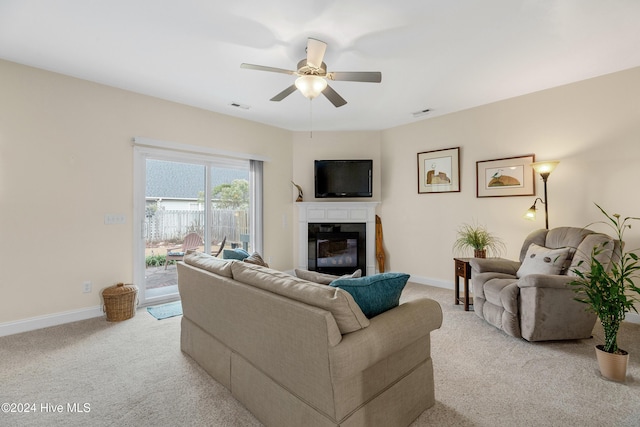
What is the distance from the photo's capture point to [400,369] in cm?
162

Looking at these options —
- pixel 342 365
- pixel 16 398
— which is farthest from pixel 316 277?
pixel 16 398

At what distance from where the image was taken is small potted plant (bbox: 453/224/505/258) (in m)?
3.78

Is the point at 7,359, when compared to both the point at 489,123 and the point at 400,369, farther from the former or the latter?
the point at 489,123

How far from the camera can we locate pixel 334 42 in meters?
2.61

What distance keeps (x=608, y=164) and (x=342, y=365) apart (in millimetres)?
3889

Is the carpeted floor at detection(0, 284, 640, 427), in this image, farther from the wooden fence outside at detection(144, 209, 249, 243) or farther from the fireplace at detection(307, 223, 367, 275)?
the fireplace at detection(307, 223, 367, 275)

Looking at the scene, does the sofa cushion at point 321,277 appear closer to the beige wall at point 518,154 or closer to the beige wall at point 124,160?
the beige wall at point 124,160

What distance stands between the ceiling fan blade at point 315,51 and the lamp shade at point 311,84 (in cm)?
11

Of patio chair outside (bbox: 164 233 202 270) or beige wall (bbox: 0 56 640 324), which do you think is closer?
beige wall (bbox: 0 56 640 324)

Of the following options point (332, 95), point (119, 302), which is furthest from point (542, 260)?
point (119, 302)

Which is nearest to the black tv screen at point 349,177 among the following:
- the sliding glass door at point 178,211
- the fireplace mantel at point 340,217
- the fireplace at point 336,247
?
the fireplace mantel at point 340,217

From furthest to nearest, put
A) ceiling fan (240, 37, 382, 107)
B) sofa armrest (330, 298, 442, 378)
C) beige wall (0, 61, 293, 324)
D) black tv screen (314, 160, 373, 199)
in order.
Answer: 1. black tv screen (314, 160, 373, 199)
2. beige wall (0, 61, 293, 324)
3. ceiling fan (240, 37, 382, 107)
4. sofa armrest (330, 298, 442, 378)

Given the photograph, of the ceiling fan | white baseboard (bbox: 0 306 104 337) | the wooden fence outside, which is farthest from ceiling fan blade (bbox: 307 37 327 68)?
white baseboard (bbox: 0 306 104 337)

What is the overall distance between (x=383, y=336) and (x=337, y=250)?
3.88 metres
